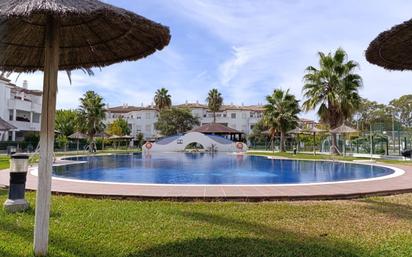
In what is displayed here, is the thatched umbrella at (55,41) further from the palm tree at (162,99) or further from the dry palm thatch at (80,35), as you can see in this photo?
the palm tree at (162,99)

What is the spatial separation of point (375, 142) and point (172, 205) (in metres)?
28.2

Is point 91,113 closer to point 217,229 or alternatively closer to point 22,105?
point 22,105

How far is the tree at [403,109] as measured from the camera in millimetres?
63447

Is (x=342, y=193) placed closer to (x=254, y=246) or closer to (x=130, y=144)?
(x=254, y=246)

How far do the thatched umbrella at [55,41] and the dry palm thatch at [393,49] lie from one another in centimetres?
306

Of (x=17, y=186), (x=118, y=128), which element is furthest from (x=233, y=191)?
(x=118, y=128)

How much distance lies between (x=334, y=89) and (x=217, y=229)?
2785cm

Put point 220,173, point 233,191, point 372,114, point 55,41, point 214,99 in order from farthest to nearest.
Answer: point 372,114 < point 214,99 < point 220,173 < point 233,191 < point 55,41

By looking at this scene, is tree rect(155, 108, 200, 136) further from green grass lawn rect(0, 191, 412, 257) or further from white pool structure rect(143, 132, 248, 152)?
green grass lawn rect(0, 191, 412, 257)

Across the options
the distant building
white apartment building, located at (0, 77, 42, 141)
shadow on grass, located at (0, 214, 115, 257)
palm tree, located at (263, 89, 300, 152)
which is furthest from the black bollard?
the distant building

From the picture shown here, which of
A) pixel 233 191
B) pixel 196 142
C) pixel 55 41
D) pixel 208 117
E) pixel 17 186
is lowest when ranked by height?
pixel 233 191

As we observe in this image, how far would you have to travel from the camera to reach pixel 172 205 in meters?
7.68

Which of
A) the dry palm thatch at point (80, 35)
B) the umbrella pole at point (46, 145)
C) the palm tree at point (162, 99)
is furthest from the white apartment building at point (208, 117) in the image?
the umbrella pole at point (46, 145)

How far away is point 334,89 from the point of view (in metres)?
30.7
